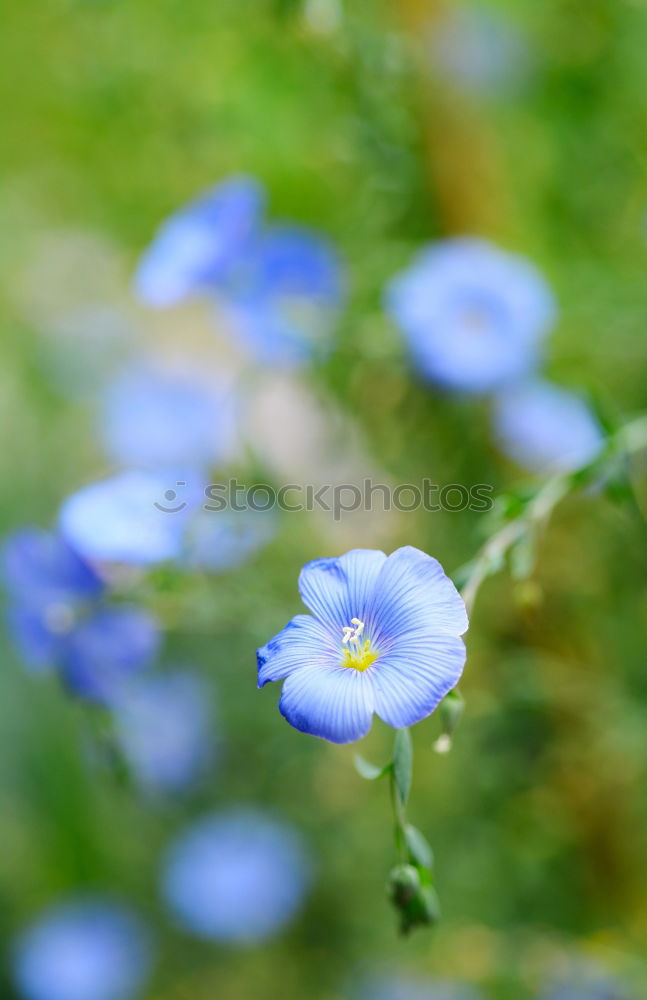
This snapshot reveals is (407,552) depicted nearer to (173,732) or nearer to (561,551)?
(561,551)

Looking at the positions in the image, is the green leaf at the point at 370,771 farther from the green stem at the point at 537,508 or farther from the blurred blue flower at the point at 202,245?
the blurred blue flower at the point at 202,245

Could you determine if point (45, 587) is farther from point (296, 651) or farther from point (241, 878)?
point (241, 878)

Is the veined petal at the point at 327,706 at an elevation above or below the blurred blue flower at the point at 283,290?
below

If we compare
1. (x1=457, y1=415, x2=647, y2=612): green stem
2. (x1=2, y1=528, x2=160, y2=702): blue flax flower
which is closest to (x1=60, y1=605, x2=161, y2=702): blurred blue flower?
(x1=2, y1=528, x2=160, y2=702): blue flax flower

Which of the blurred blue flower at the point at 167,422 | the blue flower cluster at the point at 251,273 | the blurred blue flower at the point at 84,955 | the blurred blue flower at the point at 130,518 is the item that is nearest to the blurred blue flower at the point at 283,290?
the blue flower cluster at the point at 251,273

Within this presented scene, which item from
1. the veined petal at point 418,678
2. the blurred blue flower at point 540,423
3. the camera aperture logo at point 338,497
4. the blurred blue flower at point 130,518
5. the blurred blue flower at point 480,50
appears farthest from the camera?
the blurred blue flower at point 480,50

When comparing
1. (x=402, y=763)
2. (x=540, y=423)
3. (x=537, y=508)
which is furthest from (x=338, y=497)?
(x=402, y=763)
